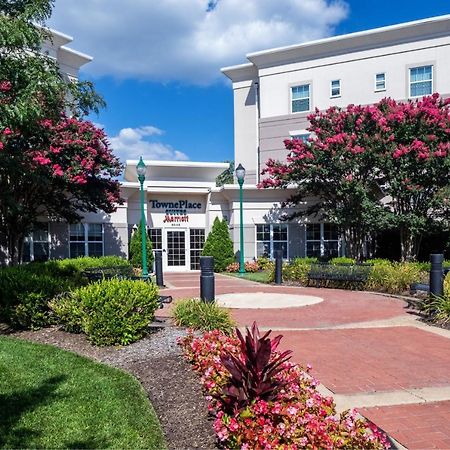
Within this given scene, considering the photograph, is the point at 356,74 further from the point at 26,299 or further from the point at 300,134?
the point at 26,299

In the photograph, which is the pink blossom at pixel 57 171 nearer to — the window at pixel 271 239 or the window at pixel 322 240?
the window at pixel 271 239

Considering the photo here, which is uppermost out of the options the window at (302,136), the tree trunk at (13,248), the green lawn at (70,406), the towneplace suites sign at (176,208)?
the window at (302,136)

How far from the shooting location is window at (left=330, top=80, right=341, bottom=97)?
986 inches

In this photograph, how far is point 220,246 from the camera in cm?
2330

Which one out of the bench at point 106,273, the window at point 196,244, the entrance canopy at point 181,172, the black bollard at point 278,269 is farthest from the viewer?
the window at point 196,244

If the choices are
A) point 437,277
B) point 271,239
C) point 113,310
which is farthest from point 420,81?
point 113,310

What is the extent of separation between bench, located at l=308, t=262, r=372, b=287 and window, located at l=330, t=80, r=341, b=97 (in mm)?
13039

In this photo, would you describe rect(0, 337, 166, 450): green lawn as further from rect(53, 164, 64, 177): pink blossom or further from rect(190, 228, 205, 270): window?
rect(190, 228, 205, 270): window

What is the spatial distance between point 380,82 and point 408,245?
9.76m

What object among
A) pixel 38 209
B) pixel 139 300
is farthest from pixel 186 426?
pixel 38 209

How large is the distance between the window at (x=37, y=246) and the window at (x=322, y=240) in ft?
42.9

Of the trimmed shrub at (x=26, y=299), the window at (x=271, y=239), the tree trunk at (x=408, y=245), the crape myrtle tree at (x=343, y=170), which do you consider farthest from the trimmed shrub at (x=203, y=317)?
the window at (x=271, y=239)

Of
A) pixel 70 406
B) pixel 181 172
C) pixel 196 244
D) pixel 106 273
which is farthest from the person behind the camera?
pixel 196 244

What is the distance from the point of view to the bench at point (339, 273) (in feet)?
47.9
